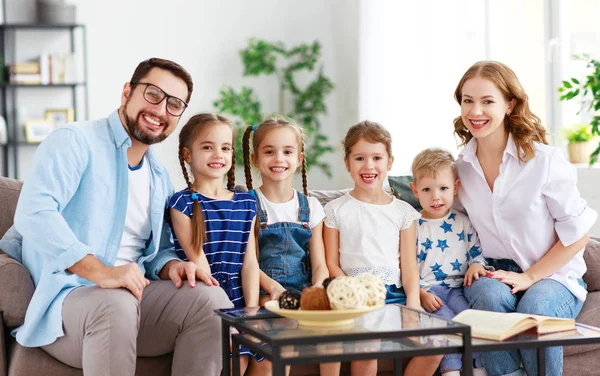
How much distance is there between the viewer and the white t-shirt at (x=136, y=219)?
7.34 ft

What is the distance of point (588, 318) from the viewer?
241 cm

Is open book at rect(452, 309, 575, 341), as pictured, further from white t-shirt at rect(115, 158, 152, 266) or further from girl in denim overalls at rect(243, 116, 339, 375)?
white t-shirt at rect(115, 158, 152, 266)

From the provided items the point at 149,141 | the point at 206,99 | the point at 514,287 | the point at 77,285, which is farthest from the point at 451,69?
the point at 77,285

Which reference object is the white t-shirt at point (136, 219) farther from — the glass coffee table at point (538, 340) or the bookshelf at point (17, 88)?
the bookshelf at point (17, 88)

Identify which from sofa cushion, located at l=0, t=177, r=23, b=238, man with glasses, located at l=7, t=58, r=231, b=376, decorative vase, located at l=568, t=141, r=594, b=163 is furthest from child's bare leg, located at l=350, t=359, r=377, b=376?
decorative vase, located at l=568, t=141, r=594, b=163

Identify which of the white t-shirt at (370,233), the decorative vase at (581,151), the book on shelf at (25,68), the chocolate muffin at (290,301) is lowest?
the chocolate muffin at (290,301)

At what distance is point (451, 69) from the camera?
4.83 m

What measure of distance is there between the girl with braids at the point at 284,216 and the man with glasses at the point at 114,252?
331 mm

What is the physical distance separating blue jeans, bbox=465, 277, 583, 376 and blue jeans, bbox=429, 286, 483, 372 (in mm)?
32

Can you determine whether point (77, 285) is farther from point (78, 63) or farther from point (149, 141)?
point (78, 63)

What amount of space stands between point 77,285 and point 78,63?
432 cm

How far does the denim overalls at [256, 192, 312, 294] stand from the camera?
8.08ft

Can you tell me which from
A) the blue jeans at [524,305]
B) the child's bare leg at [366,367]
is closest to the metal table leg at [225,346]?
the child's bare leg at [366,367]

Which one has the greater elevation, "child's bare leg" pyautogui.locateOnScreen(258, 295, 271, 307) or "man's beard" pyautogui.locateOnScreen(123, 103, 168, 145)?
"man's beard" pyautogui.locateOnScreen(123, 103, 168, 145)
